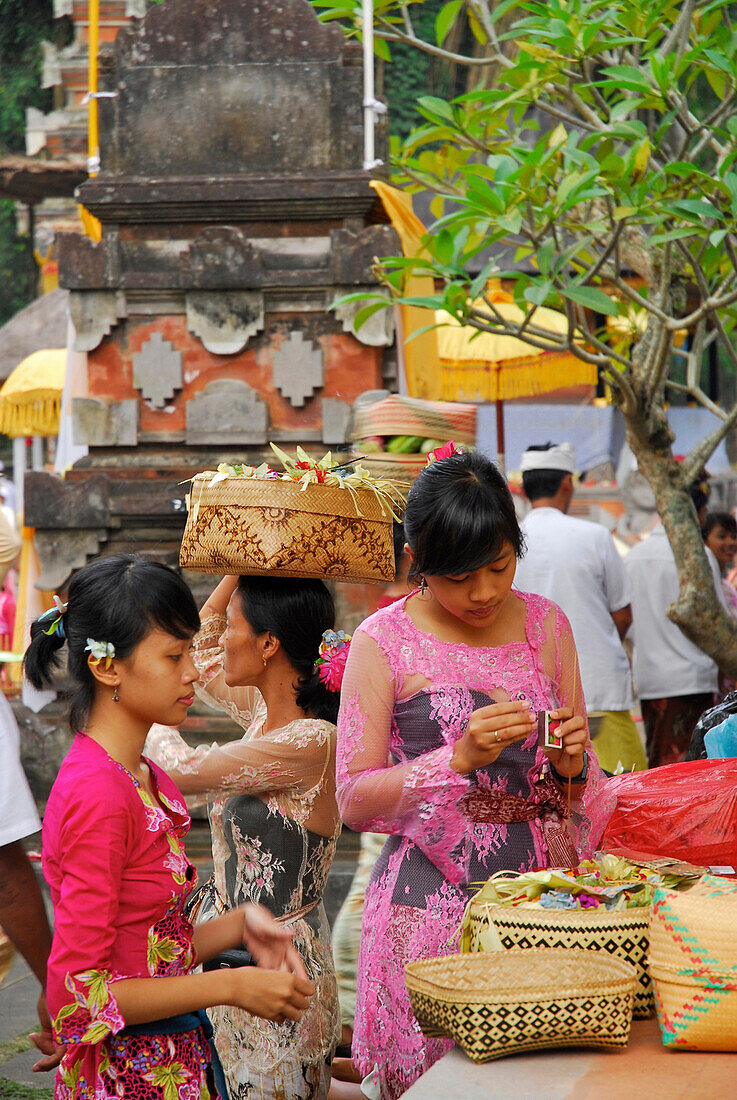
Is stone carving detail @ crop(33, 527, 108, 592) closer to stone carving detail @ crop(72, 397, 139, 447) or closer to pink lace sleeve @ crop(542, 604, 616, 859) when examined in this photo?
stone carving detail @ crop(72, 397, 139, 447)

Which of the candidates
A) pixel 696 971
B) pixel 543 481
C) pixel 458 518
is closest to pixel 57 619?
pixel 458 518

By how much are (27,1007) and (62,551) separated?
244 centimetres

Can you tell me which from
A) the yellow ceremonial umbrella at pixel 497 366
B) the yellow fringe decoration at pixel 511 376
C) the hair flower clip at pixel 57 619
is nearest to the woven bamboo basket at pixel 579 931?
A: the hair flower clip at pixel 57 619

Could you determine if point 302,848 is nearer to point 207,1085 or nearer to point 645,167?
point 207,1085

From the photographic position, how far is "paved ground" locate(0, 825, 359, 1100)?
12.4 feet

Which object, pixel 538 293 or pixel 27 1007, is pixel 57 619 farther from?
pixel 27 1007

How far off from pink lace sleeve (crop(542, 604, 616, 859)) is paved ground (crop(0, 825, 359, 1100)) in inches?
85.1

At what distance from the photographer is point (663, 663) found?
6152 mm

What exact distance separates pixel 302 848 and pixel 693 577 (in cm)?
178

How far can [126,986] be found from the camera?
1.92 meters

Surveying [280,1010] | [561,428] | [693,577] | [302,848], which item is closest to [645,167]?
[693,577]

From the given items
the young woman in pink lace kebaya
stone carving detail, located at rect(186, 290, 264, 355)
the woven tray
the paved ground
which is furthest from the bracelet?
stone carving detail, located at rect(186, 290, 264, 355)

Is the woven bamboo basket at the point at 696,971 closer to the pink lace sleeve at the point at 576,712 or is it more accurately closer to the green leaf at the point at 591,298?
the pink lace sleeve at the point at 576,712

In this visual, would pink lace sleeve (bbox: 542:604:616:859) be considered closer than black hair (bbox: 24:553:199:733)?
No
